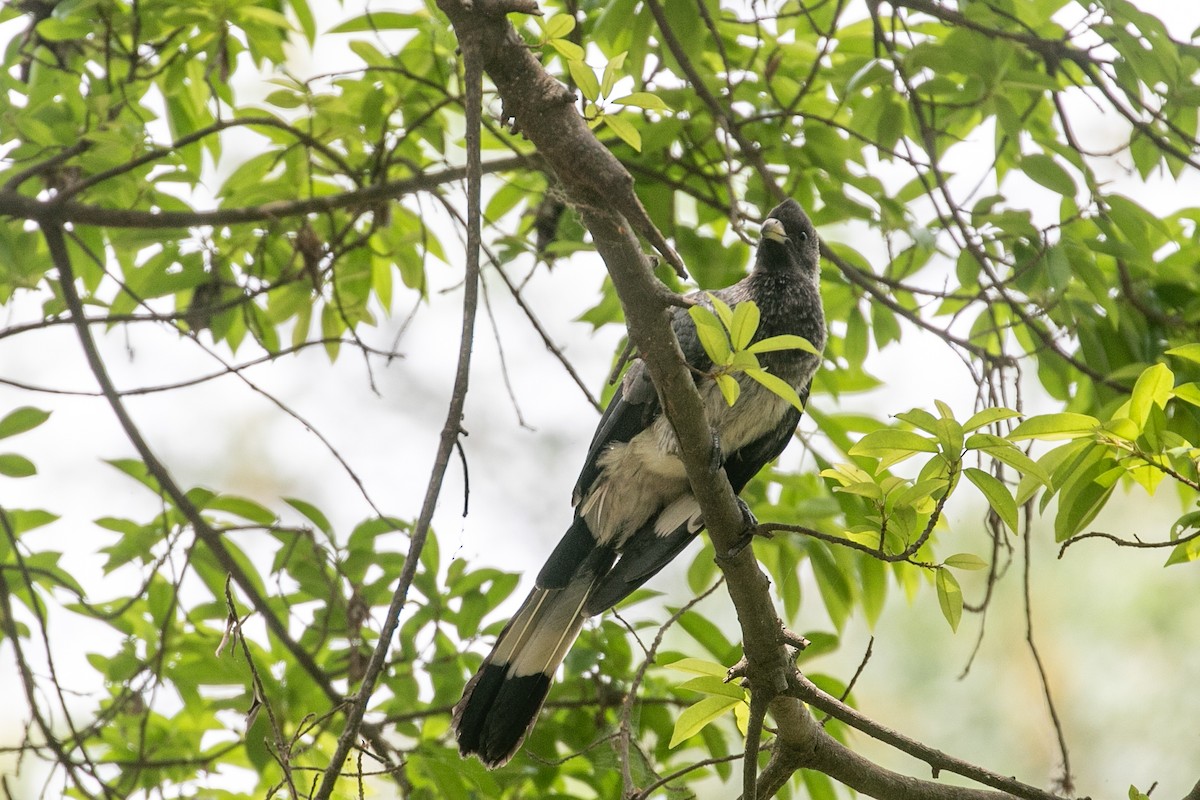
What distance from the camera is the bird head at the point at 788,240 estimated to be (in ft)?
10.1

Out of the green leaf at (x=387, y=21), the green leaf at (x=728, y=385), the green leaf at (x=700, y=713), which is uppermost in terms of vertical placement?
the green leaf at (x=387, y=21)

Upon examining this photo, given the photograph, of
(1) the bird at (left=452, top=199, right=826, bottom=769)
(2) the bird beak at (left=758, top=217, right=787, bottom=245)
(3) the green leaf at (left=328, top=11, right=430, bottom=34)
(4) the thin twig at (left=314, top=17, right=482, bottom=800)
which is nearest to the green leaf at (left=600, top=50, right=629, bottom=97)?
(4) the thin twig at (left=314, top=17, right=482, bottom=800)

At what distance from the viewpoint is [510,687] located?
277cm

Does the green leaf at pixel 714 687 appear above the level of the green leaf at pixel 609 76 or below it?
below

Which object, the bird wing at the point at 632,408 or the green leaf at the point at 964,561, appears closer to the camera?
the green leaf at the point at 964,561

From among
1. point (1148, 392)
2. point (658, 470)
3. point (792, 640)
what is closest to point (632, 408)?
point (658, 470)

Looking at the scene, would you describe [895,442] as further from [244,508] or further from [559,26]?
[244,508]

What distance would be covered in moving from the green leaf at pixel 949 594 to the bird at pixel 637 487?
0.93 metres

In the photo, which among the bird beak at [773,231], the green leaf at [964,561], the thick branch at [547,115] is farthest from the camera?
the bird beak at [773,231]

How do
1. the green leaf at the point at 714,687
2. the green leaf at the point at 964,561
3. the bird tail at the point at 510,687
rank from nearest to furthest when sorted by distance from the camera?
the green leaf at the point at 964,561, the green leaf at the point at 714,687, the bird tail at the point at 510,687

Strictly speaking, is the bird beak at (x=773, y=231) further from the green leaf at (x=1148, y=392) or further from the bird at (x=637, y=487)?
the green leaf at (x=1148, y=392)

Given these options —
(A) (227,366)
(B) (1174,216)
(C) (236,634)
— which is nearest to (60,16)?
(A) (227,366)

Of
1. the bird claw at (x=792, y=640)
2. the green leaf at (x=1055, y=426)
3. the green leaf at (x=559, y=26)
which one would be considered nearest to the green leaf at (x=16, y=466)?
the green leaf at (x=559, y=26)

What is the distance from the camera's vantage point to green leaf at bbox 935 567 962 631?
1925 millimetres
